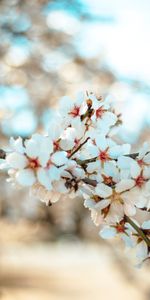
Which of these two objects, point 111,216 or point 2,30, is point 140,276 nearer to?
point 2,30

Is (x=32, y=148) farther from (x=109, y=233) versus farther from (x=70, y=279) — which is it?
(x=70, y=279)

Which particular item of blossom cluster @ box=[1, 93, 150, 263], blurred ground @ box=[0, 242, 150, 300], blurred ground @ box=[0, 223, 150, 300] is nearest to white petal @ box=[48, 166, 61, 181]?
blossom cluster @ box=[1, 93, 150, 263]

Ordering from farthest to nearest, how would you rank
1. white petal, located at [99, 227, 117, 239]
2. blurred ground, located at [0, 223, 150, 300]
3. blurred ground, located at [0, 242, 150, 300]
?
1. blurred ground, located at [0, 242, 150, 300]
2. blurred ground, located at [0, 223, 150, 300]
3. white petal, located at [99, 227, 117, 239]

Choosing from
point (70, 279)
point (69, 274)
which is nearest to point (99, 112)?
point (70, 279)

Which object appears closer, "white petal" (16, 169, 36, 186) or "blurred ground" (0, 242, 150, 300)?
"white petal" (16, 169, 36, 186)

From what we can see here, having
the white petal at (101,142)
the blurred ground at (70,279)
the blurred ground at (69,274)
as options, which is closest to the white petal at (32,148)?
the white petal at (101,142)

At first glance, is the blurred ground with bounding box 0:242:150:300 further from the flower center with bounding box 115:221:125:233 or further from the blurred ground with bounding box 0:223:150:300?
the flower center with bounding box 115:221:125:233

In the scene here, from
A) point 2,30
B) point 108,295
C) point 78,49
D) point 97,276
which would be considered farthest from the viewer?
point 97,276

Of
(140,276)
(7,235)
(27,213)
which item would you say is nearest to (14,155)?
(7,235)
